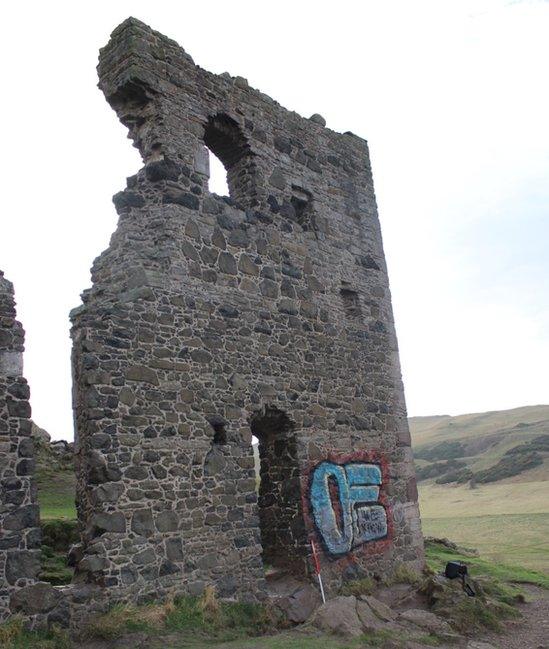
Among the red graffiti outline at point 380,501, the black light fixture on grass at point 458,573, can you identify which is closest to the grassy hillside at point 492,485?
the black light fixture on grass at point 458,573

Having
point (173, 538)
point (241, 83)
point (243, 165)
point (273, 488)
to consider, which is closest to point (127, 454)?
point (173, 538)

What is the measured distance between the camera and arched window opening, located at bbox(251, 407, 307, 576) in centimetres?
1209

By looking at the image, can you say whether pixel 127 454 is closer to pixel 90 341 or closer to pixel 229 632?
pixel 90 341

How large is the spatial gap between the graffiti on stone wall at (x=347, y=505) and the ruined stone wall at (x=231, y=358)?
0.04m

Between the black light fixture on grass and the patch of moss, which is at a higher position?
the patch of moss

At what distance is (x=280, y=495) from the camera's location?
12.4 metres

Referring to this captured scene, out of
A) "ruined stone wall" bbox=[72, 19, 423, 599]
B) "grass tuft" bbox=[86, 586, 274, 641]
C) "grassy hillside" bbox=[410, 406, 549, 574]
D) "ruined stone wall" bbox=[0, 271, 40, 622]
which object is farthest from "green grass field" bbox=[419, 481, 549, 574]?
"ruined stone wall" bbox=[0, 271, 40, 622]

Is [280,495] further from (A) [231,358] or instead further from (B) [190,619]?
(B) [190,619]

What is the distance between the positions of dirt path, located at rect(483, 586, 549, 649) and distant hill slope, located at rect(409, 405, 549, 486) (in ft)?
104

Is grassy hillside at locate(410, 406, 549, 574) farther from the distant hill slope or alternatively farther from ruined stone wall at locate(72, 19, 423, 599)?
ruined stone wall at locate(72, 19, 423, 599)

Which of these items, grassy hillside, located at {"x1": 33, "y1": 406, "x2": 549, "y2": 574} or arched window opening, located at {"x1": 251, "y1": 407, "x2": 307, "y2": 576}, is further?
grassy hillside, located at {"x1": 33, "y1": 406, "x2": 549, "y2": 574}

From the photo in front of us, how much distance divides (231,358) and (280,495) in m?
2.88

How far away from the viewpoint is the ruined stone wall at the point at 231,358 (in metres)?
9.84

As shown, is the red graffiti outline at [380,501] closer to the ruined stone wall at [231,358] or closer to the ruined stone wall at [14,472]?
the ruined stone wall at [231,358]
